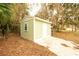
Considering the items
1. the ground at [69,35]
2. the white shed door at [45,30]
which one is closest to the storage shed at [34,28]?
the white shed door at [45,30]

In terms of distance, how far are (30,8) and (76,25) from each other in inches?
19.9

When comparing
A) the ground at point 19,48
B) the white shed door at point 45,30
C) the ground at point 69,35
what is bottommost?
the ground at point 19,48

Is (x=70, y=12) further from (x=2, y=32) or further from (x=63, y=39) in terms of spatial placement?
(x=2, y=32)

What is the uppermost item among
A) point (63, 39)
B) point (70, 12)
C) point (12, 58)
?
point (70, 12)

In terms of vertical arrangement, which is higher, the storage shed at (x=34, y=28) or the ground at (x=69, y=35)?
the storage shed at (x=34, y=28)

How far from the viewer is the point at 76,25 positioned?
9.08 feet

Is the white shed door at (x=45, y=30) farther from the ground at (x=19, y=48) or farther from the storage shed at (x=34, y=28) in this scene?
the ground at (x=19, y=48)

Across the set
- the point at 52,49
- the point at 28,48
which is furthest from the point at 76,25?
the point at 28,48

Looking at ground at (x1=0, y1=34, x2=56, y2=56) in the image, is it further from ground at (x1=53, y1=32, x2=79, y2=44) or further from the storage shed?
ground at (x1=53, y1=32, x2=79, y2=44)

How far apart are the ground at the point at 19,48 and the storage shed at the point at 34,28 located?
75mm

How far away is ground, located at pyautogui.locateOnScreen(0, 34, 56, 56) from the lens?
277cm

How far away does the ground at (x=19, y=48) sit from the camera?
9.09 feet

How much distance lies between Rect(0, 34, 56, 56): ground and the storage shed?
0.25 ft

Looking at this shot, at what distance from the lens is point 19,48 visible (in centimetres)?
278
